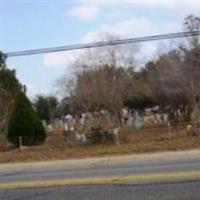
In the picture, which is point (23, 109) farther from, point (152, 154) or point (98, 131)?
point (152, 154)

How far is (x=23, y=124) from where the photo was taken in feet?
100

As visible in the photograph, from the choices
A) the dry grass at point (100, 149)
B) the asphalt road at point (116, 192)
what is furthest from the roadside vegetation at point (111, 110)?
the asphalt road at point (116, 192)

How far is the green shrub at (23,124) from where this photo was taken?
3053 centimetres

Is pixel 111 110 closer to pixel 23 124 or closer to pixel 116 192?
pixel 23 124

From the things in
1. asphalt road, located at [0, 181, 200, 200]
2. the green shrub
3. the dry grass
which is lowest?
asphalt road, located at [0, 181, 200, 200]

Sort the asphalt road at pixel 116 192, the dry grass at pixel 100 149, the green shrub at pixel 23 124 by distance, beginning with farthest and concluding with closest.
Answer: the green shrub at pixel 23 124 < the dry grass at pixel 100 149 < the asphalt road at pixel 116 192

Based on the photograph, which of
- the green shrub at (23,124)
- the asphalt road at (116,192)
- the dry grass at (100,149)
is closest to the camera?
the asphalt road at (116,192)

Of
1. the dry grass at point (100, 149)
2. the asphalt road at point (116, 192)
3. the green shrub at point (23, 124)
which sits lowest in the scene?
the asphalt road at point (116, 192)

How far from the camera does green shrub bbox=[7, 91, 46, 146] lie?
100 ft

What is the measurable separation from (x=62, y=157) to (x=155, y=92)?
33240 mm

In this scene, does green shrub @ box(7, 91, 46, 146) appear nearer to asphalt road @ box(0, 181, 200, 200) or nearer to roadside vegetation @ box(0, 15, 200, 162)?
roadside vegetation @ box(0, 15, 200, 162)

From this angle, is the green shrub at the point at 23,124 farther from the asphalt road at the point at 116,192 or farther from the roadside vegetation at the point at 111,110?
the asphalt road at the point at 116,192

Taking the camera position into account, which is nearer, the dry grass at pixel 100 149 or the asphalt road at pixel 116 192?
the asphalt road at pixel 116 192

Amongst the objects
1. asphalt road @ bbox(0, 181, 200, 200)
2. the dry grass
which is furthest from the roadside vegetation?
asphalt road @ bbox(0, 181, 200, 200)
